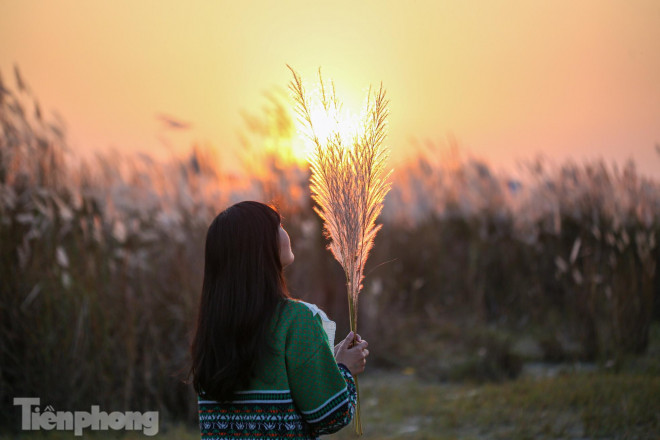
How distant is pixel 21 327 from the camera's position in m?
4.64

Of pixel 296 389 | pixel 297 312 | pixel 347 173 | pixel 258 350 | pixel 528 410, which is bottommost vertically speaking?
pixel 528 410

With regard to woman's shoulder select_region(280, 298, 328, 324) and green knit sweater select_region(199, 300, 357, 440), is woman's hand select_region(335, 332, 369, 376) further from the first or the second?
woman's shoulder select_region(280, 298, 328, 324)

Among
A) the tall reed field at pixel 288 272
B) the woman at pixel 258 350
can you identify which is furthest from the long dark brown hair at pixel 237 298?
the tall reed field at pixel 288 272

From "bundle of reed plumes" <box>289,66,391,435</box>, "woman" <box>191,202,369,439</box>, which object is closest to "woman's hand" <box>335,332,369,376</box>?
"woman" <box>191,202,369,439</box>

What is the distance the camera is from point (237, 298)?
82.0 inches

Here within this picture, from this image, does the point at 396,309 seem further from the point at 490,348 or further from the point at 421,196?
the point at 421,196

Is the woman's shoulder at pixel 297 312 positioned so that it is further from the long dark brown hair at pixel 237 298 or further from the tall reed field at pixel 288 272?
the tall reed field at pixel 288 272

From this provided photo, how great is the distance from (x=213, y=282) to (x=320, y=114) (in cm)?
70

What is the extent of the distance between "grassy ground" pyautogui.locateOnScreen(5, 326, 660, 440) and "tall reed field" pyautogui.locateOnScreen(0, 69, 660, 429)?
286 mm

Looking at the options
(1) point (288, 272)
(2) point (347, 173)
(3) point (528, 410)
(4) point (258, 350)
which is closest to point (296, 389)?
(4) point (258, 350)

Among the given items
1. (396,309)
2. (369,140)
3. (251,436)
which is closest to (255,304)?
(251,436)

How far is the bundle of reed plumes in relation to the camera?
7.84ft

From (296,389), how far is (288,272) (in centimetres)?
414

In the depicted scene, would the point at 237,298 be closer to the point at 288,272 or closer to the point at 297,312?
the point at 297,312
